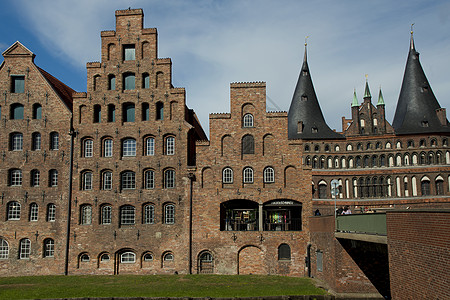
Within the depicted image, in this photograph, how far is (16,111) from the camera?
3206 centimetres

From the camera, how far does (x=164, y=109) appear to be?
30.7 meters

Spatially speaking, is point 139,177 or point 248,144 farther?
point 139,177

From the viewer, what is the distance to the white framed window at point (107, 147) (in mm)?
31062

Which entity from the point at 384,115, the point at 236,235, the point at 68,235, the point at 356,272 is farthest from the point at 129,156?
the point at 384,115

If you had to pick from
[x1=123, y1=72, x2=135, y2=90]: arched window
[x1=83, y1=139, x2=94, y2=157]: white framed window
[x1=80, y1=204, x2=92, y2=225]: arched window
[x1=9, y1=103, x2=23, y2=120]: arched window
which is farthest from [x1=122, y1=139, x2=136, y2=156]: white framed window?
[x1=9, y1=103, x2=23, y2=120]: arched window

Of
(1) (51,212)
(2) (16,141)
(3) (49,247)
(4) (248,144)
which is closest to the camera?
(4) (248,144)

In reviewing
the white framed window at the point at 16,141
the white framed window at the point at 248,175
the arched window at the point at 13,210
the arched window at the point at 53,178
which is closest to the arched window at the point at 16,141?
the white framed window at the point at 16,141

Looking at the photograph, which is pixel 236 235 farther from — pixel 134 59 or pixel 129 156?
pixel 134 59

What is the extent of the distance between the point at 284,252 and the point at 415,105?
3072 cm

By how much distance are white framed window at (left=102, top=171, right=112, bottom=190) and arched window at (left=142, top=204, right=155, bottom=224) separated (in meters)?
2.89

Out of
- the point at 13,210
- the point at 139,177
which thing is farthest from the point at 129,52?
the point at 13,210

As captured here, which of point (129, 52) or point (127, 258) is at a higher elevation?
point (129, 52)

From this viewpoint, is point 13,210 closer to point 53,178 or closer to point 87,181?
point 53,178

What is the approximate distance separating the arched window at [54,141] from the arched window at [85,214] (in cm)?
460
